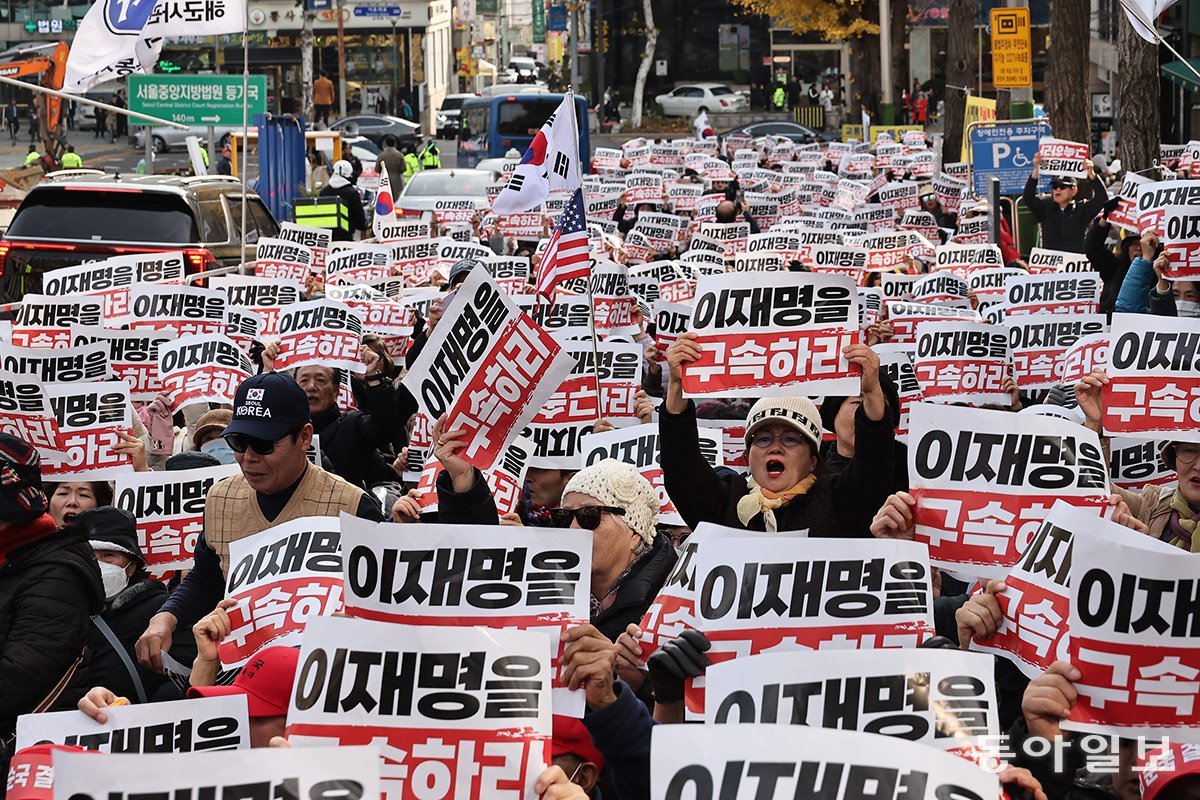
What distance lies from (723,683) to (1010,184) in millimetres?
18080

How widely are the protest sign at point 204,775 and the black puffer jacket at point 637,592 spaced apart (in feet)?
7.01

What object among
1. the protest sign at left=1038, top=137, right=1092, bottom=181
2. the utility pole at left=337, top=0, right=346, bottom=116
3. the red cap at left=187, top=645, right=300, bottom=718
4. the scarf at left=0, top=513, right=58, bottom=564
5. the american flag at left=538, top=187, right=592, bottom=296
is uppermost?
the utility pole at left=337, top=0, right=346, bottom=116

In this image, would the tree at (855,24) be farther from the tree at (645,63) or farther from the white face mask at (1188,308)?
the white face mask at (1188,308)

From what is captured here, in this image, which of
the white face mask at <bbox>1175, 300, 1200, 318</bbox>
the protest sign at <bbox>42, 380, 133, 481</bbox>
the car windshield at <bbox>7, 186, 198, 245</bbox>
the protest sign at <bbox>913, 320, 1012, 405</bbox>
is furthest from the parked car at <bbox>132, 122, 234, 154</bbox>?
the protest sign at <bbox>42, 380, 133, 481</bbox>

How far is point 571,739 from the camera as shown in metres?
4.82

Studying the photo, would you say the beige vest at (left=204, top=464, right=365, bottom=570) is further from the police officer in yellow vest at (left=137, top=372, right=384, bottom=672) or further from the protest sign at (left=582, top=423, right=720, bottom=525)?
the protest sign at (left=582, top=423, right=720, bottom=525)

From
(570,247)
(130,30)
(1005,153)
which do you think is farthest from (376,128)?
(570,247)

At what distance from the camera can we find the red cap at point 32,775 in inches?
169

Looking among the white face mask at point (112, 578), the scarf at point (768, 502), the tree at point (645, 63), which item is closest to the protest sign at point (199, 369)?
the white face mask at point (112, 578)

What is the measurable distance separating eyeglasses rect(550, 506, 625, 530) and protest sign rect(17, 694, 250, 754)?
1401mm

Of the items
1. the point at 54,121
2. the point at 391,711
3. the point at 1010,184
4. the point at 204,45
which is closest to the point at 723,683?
the point at 391,711

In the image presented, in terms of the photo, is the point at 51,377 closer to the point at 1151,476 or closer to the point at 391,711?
the point at 1151,476

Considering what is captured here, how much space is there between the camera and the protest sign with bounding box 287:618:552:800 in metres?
4.30

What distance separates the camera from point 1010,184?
70.4 ft
